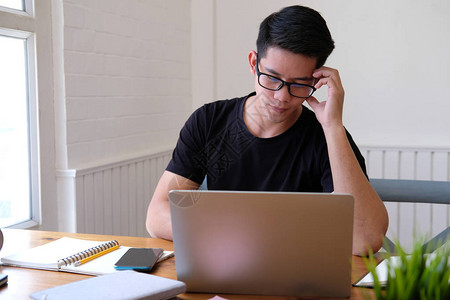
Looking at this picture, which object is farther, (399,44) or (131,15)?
(399,44)

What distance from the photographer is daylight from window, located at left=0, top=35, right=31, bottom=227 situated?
2246 mm

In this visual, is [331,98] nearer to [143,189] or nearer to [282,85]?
[282,85]

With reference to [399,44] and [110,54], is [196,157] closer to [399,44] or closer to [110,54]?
[110,54]

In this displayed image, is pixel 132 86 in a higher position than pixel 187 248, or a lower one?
higher

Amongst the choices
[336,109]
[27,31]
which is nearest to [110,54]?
[27,31]

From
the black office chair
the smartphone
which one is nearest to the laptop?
the smartphone

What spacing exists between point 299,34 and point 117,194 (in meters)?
1.65

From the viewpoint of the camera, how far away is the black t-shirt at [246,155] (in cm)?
175

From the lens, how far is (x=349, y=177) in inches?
59.3

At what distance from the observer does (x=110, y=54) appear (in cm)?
278

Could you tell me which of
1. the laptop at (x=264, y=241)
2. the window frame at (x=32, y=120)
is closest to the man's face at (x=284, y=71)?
the laptop at (x=264, y=241)

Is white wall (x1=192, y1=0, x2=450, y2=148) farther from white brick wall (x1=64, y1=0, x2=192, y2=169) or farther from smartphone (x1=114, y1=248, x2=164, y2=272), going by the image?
smartphone (x1=114, y1=248, x2=164, y2=272)

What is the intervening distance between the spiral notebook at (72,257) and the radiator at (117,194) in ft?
3.72

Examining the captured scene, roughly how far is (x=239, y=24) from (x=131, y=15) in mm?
892
